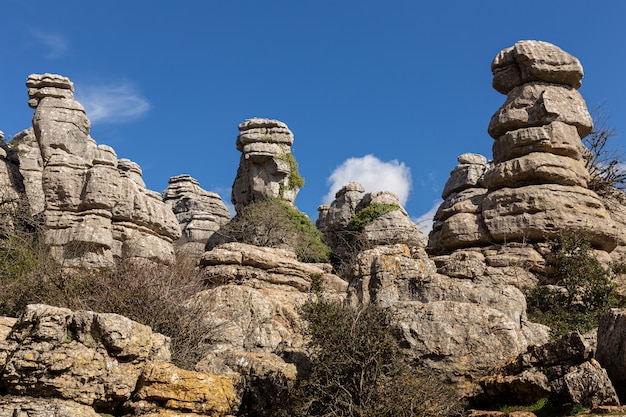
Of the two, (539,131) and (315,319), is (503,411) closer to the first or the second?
(315,319)

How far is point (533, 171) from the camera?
21000mm

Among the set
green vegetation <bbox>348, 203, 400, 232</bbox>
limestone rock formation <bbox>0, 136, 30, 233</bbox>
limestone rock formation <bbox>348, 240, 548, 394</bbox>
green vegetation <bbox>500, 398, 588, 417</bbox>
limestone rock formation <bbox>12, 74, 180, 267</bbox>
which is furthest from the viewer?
green vegetation <bbox>348, 203, 400, 232</bbox>

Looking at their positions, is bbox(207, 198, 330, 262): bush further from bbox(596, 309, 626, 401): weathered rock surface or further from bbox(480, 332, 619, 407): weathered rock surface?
bbox(596, 309, 626, 401): weathered rock surface

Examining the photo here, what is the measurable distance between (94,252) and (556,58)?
56.9 feet

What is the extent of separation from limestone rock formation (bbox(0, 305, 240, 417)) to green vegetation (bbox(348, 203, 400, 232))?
25.9 metres

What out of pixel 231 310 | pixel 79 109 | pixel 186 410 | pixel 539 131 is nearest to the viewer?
pixel 186 410

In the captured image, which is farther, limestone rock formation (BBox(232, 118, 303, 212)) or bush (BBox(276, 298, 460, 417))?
limestone rock formation (BBox(232, 118, 303, 212))

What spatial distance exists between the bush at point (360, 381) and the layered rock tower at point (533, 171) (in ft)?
36.8

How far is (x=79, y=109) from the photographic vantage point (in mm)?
30297

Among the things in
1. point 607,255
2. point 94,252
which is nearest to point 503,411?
point 607,255

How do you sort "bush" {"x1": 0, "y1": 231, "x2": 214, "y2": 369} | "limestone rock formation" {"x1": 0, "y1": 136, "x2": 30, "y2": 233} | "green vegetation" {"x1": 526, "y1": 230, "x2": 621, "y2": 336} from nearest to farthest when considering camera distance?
"bush" {"x1": 0, "y1": 231, "x2": 214, "y2": 369} → "green vegetation" {"x1": 526, "y1": 230, "x2": 621, "y2": 336} → "limestone rock formation" {"x1": 0, "y1": 136, "x2": 30, "y2": 233}

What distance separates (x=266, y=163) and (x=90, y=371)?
32085 millimetres

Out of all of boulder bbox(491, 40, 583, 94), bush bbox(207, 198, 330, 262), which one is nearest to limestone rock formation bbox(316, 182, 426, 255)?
bush bbox(207, 198, 330, 262)

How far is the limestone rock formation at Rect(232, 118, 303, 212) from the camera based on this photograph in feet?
126
